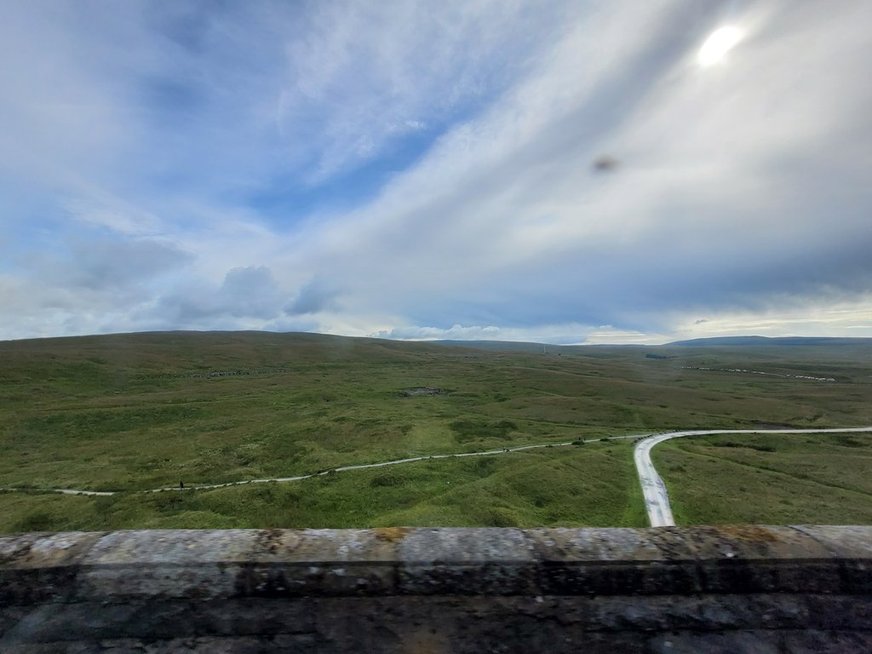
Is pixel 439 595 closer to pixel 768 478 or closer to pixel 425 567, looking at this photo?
pixel 425 567

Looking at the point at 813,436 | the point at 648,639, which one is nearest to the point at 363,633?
the point at 648,639

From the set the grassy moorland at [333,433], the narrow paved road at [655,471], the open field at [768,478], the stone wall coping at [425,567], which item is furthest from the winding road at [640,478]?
the stone wall coping at [425,567]

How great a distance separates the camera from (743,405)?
9500 cm

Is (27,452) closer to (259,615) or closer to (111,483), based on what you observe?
(111,483)

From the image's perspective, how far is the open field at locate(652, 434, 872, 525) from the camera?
39656mm

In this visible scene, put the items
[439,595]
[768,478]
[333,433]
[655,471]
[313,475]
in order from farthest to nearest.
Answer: [333,433] < [655,471] < [768,478] < [313,475] < [439,595]

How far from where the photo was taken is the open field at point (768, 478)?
130 feet

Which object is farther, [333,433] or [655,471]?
[333,433]

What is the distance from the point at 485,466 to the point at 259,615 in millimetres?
47874

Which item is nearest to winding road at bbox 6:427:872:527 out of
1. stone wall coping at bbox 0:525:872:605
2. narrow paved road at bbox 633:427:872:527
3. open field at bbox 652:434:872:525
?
narrow paved road at bbox 633:427:872:527

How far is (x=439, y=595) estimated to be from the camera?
146 inches

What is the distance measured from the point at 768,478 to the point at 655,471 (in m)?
10.9

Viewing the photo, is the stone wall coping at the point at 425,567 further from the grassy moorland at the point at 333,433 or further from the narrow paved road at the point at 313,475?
the narrow paved road at the point at 313,475

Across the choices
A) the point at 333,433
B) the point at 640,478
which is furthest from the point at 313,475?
the point at 640,478
